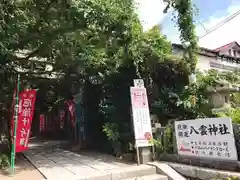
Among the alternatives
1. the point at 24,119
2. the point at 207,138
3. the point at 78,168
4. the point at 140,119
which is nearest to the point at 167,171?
the point at 207,138

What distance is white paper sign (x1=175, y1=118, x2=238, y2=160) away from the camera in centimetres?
504

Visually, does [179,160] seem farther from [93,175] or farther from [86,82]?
[86,82]

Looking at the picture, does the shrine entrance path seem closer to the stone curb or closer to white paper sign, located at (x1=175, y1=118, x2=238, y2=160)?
the stone curb

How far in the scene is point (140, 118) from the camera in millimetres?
6793

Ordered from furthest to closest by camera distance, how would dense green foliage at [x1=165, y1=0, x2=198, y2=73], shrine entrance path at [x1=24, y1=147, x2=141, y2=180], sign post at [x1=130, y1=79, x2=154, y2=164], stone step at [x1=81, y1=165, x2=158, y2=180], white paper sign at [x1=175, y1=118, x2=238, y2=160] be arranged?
dense green foliage at [x1=165, y1=0, x2=198, y2=73] < sign post at [x1=130, y1=79, x2=154, y2=164] < shrine entrance path at [x1=24, y1=147, x2=141, y2=180] < stone step at [x1=81, y1=165, x2=158, y2=180] < white paper sign at [x1=175, y1=118, x2=238, y2=160]

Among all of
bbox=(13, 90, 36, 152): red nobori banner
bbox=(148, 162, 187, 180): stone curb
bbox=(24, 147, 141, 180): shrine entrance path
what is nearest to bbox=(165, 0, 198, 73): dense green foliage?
bbox=(148, 162, 187, 180): stone curb

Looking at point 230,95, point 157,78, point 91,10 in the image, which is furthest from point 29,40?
point 230,95

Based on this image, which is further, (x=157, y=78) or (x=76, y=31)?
(x=157, y=78)

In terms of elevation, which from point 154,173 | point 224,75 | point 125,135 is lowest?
point 154,173

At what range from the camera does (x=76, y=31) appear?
21.5ft

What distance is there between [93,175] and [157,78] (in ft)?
→ 14.8

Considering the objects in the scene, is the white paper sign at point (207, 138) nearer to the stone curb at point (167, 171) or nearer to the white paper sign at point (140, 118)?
the stone curb at point (167, 171)

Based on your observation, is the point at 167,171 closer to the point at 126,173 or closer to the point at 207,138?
the point at 126,173

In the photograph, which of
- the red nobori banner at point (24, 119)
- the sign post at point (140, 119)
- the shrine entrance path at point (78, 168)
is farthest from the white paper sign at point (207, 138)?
the red nobori banner at point (24, 119)
